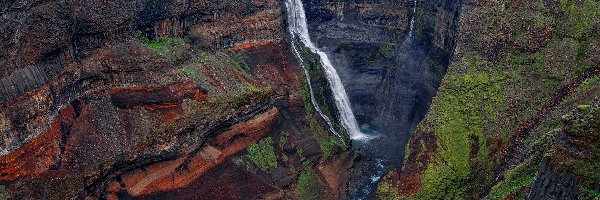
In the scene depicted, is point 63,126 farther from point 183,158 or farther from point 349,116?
point 349,116

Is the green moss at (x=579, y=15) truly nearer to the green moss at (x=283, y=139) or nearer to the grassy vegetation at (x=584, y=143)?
the grassy vegetation at (x=584, y=143)

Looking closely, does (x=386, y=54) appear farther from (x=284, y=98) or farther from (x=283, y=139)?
(x=283, y=139)

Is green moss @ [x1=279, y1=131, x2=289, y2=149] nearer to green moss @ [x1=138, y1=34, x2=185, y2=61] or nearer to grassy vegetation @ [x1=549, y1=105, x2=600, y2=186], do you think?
green moss @ [x1=138, y1=34, x2=185, y2=61]

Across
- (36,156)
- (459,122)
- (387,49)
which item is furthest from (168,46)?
(387,49)

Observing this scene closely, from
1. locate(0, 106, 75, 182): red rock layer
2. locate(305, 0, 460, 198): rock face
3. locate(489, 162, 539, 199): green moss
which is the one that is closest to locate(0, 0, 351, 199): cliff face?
locate(0, 106, 75, 182): red rock layer

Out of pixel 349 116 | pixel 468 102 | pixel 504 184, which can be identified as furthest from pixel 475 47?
pixel 504 184
